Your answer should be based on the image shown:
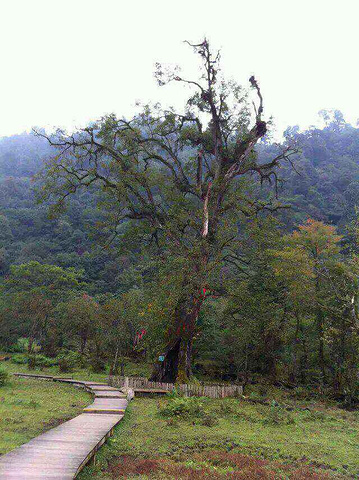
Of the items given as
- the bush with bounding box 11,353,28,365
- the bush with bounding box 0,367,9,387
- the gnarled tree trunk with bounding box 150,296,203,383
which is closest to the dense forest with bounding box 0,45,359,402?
the gnarled tree trunk with bounding box 150,296,203,383

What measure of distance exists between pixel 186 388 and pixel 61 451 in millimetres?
9326

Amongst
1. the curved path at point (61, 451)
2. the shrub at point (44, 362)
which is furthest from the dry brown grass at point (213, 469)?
the shrub at point (44, 362)

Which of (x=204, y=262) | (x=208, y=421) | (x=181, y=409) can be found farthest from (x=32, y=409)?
(x=204, y=262)

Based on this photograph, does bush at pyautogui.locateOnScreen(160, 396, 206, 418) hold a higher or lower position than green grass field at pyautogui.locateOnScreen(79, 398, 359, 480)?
higher

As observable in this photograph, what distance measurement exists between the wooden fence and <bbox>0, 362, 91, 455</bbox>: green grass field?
1733 mm

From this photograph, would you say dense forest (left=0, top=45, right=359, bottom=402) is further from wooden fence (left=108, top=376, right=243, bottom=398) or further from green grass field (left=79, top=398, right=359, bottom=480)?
green grass field (left=79, top=398, right=359, bottom=480)

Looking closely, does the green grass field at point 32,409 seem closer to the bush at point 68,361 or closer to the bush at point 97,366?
the bush at point 68,361

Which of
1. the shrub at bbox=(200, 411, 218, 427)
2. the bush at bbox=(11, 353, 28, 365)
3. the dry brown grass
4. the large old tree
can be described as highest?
the large old tree

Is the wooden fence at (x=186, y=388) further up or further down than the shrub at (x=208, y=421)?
further up

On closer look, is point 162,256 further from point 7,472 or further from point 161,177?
point 7,472

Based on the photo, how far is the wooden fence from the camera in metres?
14.6

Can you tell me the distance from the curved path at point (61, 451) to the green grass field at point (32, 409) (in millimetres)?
749

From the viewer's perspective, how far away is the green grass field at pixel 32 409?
25.2 ft

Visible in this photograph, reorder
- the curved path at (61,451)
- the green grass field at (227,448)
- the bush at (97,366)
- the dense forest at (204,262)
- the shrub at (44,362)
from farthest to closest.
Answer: the shrub at (44,362)
the bush at (97,366)
the dense forest at (204,262)
the green grass field at (227,448)
the curved path at (61,451)
